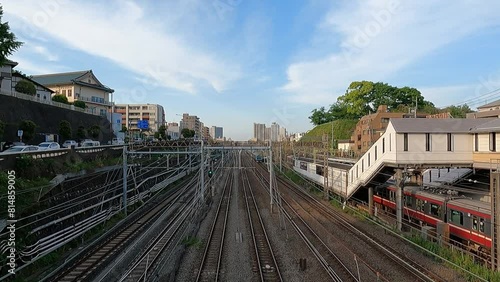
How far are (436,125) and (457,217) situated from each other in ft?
16.5

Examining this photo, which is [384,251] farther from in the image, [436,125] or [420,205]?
[436,125]

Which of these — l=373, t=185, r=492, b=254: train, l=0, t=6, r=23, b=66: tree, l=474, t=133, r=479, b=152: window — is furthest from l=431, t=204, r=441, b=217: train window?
l=0, t=6, r=23, b=66: tree

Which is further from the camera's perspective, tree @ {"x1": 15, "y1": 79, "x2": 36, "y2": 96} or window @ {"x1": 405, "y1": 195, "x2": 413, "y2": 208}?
tree @ {"x1": 15, "y1": 79, "x2": 36, "y2": 96}

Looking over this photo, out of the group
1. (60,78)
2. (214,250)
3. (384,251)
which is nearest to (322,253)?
(384,251)

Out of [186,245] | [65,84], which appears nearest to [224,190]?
[186,245]

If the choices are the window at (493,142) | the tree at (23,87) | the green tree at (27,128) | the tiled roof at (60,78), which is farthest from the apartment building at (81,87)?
the window at (493,142)

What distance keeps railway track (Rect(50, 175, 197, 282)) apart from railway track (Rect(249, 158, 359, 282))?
7.88 metres

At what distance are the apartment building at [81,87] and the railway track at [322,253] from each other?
1751 inches

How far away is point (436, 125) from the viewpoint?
56.5 ft

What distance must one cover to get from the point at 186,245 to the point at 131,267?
320 cm

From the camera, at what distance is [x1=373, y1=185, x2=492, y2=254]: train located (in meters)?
12.8

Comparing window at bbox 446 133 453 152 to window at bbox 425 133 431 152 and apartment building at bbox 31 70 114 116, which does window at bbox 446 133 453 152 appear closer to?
window at bbox 425 133 431 152

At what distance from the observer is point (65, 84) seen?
182ft

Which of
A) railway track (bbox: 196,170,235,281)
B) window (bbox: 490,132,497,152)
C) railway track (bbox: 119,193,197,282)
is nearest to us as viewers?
railway track (bbox: 119,193,197,282)
